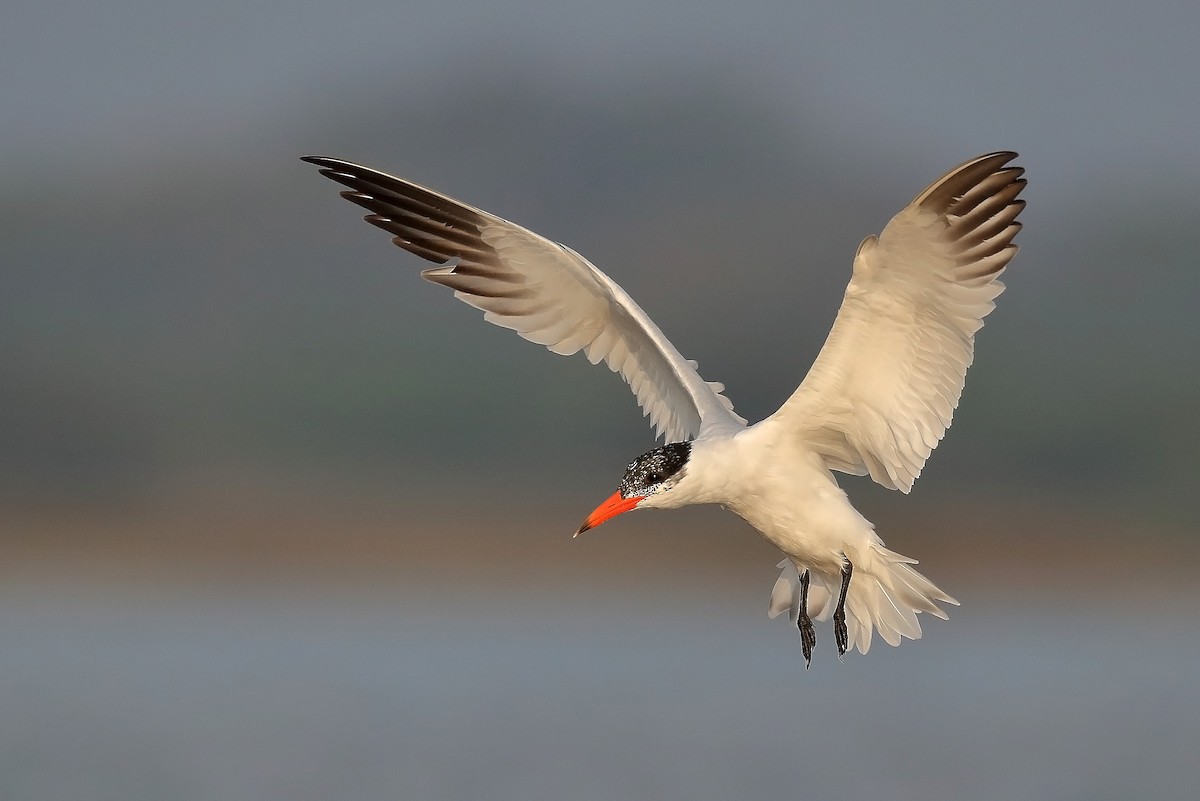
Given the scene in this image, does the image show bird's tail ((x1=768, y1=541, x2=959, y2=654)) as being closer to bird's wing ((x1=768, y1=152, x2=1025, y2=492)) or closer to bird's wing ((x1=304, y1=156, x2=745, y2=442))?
bird's wing ((x1=768, y1=152, x2=1025, y2=492))

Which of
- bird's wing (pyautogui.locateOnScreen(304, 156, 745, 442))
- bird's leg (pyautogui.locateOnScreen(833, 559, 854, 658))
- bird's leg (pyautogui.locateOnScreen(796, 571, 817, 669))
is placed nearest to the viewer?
bird's leg (pyautogui.locateOnScreen(833, 559, 854, 658))

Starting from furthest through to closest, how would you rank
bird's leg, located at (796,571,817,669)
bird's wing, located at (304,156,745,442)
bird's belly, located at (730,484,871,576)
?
bird's leg, located at (796,571,817,669) → bird's wing, located at (304,156,745,442) → bird's belly, located at (730,484,871,576)

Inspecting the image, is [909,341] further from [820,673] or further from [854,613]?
[820,673]

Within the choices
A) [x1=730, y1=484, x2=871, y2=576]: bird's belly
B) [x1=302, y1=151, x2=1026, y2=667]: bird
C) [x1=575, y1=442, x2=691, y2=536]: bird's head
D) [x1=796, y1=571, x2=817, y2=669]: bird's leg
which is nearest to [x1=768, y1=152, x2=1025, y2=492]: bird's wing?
[x1=302, y1=151, x2=1026, y2=667]: bird

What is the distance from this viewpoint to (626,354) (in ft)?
33.6

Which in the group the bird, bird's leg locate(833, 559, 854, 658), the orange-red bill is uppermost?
the bird

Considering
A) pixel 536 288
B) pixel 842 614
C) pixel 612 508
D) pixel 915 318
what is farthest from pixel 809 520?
pixel 536 288

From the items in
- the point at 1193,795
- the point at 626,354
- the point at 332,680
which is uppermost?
the point at 626,354

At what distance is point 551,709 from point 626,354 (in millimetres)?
6443

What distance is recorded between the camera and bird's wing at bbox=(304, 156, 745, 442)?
9.73 meters

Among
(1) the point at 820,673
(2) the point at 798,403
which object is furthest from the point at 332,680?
(2) the point at 798,403

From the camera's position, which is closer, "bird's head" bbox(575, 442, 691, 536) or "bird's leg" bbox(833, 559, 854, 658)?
"bird's head" bbox(575, 442, 691, 536)

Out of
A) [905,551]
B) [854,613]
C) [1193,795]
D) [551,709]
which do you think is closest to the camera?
[854,613]

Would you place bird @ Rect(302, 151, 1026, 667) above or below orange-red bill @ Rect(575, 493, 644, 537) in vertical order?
above
